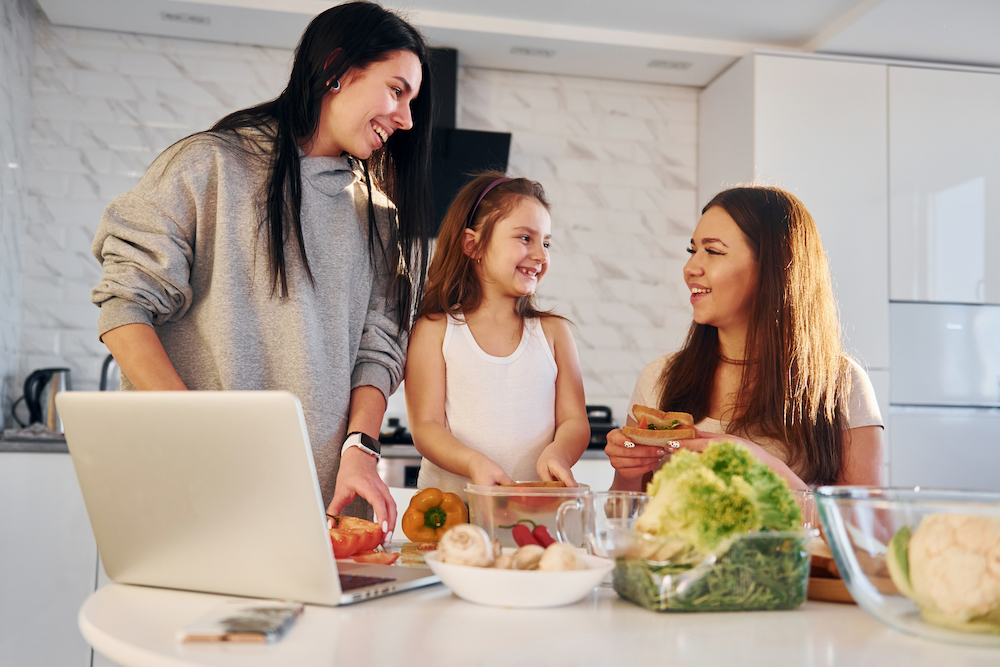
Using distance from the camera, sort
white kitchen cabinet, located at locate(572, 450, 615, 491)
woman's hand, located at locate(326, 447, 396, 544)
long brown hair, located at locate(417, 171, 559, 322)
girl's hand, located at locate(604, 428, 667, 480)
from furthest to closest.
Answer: white kitchen cabinet, located at locate(572, 450, 615, 491) < long brown hair, located at locate(417, 171, 559, 322) < girl's hand, located at locate(604, 428, 667, 480) < woman's hand, located at locate(326, 447, 396, 544)

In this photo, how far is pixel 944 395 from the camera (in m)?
3.11

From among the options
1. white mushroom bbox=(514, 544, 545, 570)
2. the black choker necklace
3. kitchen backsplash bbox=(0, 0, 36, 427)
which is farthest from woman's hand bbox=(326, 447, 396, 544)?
kitchen backsplash bbox=(0, 0, 36, 427)

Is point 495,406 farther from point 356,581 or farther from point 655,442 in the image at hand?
point 356,581

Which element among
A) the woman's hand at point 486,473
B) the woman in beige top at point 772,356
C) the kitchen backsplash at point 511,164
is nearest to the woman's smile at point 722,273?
the woman in beige top at point 772,356

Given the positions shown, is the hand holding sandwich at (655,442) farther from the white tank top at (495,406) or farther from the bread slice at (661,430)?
the white tank top at (495,406)

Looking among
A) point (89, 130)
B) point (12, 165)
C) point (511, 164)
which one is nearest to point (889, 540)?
point (511, 164)

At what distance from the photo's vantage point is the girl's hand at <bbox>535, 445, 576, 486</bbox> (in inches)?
49.5

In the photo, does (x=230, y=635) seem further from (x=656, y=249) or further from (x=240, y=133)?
(x=656, y=249)

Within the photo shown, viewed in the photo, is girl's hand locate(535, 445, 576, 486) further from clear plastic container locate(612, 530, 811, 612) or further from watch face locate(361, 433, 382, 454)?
clear plastic container locate(612, 530, 811, 612)

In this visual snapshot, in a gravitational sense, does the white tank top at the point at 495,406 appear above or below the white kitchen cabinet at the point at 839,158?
below

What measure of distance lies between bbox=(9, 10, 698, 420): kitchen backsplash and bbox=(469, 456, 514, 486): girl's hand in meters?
2.05

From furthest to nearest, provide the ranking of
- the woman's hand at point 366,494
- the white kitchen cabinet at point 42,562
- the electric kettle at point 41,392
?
the electric kettle at point 41,392 < the white kitchen cabinet at point 42,562 < the woman's hand at point 366,494

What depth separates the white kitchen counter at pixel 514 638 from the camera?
0.59 meters

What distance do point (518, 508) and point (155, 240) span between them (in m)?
0.72
